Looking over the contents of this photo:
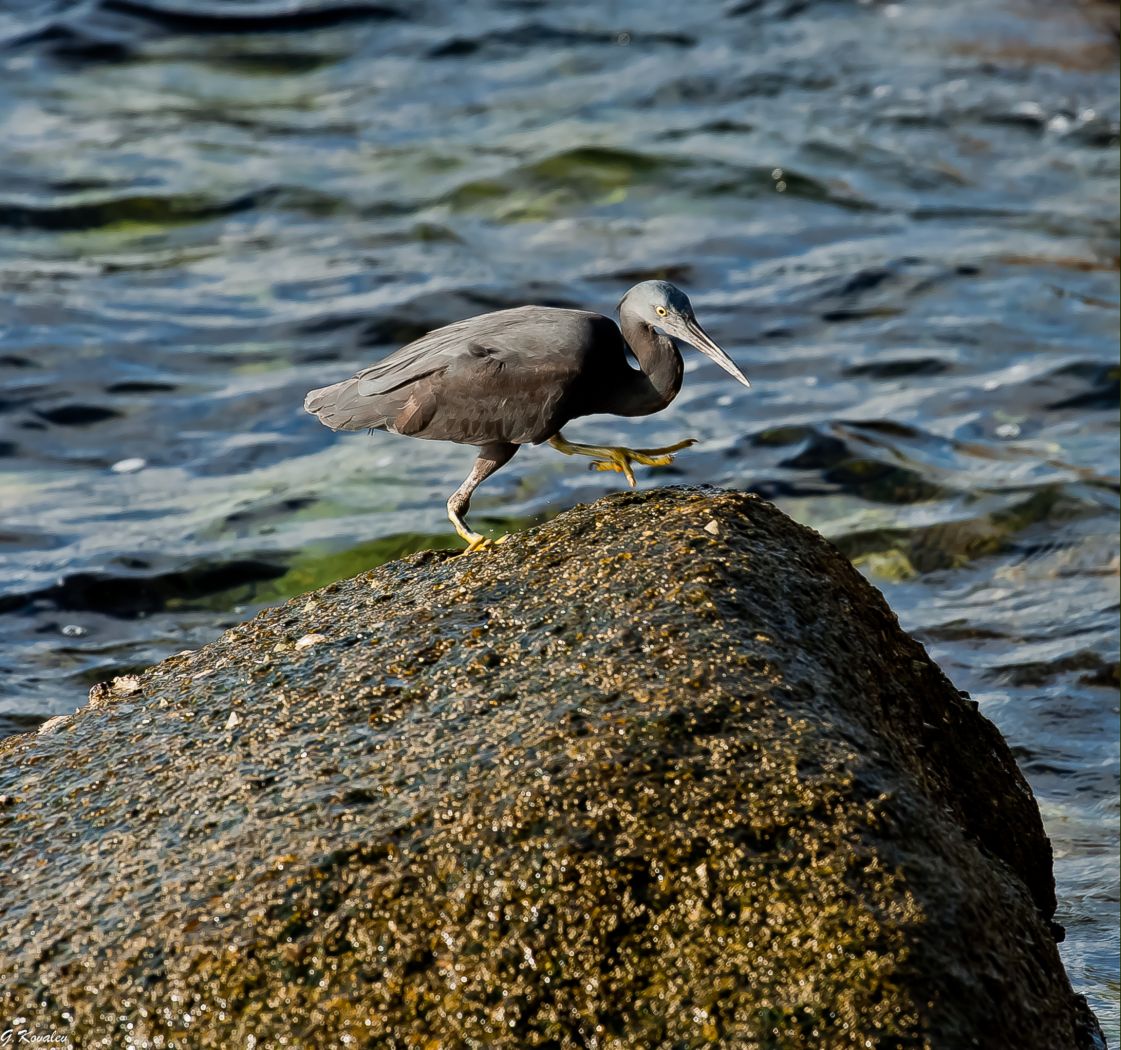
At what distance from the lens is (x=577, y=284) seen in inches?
455

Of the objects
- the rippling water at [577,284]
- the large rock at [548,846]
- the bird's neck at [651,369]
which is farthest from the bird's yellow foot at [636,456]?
the rippling water at [577,284]

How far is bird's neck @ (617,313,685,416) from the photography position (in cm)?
449

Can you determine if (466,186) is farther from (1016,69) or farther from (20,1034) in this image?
(20,1034)

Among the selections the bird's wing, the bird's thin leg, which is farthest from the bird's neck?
the bird's thin leg

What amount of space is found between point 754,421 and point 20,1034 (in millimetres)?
7272

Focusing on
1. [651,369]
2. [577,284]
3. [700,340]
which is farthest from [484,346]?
[577,284]

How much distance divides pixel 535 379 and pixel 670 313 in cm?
Result: 43

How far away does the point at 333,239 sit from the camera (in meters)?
12.4

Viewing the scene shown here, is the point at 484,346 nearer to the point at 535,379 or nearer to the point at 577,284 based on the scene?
the point at 535,379

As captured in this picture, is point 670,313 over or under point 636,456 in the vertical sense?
over

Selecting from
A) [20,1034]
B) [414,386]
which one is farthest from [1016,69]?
[20,1034]

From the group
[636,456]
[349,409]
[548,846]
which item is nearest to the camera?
[548,846]

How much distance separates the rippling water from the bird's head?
2.32 m

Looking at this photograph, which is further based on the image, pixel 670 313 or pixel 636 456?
pixel 636 456
